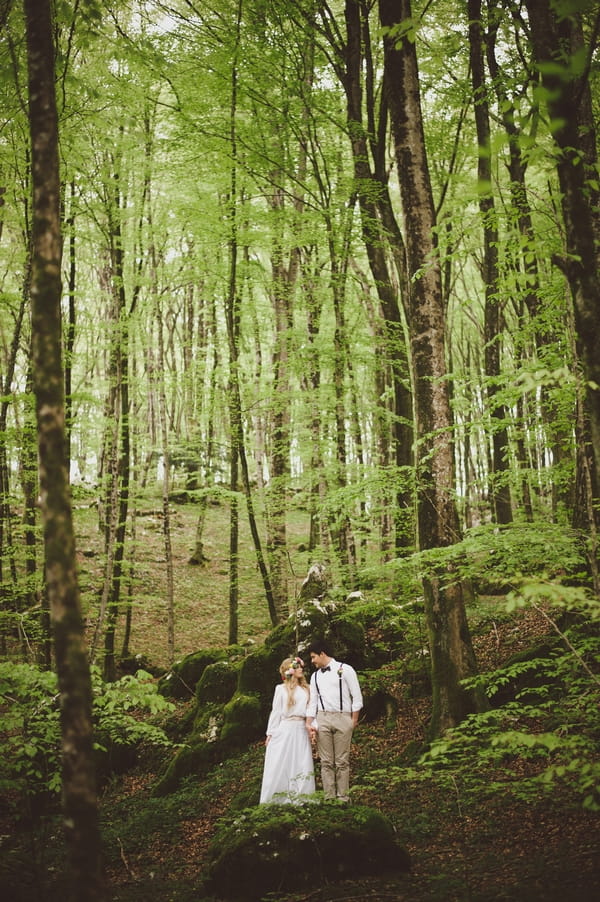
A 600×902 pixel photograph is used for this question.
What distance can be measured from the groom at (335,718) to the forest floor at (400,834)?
0.45 metres

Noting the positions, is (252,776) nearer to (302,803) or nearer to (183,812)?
(183,812)

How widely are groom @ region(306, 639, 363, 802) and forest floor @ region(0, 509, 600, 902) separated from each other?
1.46 ft

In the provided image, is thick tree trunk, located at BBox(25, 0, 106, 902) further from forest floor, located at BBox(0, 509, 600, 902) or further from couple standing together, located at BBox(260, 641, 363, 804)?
couple standing together, located at BBox(260, 641, 363, 804)

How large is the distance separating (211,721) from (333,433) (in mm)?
6054

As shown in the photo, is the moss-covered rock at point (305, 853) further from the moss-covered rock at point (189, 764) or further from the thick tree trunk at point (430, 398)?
the moss-covered rock at point (189, 764)

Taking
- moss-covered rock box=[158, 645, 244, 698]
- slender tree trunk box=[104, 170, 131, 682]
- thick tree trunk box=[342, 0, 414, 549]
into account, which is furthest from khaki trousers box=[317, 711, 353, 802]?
slender tree trunk box=[104, 170, 131, 682]

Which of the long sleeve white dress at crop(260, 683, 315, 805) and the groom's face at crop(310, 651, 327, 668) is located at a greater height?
the groom's face at crop(310, 651, 327, 668)

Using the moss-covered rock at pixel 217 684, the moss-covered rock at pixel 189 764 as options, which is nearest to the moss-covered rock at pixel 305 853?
the moss-covered rock at pixel 189 764

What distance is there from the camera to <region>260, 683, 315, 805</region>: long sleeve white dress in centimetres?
616

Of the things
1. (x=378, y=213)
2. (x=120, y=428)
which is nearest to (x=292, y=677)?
(x=120, y=428)

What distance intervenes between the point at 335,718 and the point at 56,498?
4.32m

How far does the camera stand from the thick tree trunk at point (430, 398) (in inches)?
239

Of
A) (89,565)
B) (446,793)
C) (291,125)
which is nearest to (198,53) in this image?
(291,125)

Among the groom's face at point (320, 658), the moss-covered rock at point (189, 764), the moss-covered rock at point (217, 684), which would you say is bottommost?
the moss-covered rock at point (189, 764)
